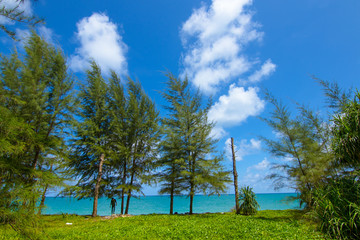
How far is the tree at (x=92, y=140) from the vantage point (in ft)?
48.7

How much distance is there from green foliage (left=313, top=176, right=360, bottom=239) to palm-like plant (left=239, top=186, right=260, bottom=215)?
22.0 feet

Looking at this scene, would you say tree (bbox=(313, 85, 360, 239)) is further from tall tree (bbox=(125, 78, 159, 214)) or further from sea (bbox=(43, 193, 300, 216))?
tall tree (bbox=(125, 78, 159, 214))

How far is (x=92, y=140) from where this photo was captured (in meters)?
15.8

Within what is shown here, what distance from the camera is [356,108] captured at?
25.8 ft

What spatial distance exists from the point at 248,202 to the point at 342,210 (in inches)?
326

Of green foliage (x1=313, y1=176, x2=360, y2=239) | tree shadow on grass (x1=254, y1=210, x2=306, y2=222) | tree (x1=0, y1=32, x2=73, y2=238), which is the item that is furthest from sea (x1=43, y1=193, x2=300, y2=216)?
green foliage (x1=313, y1=176, x2=360, y2=239)

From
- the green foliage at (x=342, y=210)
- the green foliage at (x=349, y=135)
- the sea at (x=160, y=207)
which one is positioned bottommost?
the sea at (x=160, y=207)

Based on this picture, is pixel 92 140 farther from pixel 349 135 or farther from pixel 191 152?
pixel 349 135

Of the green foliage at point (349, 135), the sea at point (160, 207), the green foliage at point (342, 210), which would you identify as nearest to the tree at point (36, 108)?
the sea at point (160, 207)

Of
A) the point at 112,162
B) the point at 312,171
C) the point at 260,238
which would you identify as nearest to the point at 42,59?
the point at 112,162

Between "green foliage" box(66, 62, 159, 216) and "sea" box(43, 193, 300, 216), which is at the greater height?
"green foliage" box(66, 62, 159, 216)

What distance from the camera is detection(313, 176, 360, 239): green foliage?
20.7 feet

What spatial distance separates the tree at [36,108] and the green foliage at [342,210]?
1181cm

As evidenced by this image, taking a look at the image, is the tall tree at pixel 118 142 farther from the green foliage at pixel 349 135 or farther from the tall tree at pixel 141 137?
the green foliage at pixel 349 135
